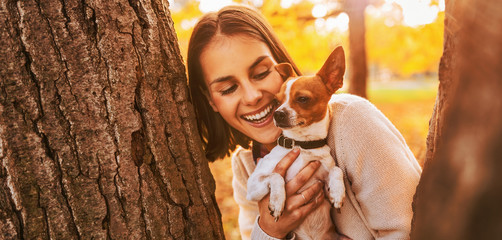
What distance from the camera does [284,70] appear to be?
221 centimetres

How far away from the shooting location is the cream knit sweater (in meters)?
1.76

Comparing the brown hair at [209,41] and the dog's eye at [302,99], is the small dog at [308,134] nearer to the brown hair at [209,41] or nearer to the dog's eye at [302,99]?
the dog's eye at [302,99]

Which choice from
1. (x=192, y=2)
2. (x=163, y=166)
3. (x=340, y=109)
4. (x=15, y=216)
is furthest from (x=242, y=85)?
(x=192, y=2)

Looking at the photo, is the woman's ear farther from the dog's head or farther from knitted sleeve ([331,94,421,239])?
knitted sleeve ([331,94,421,239])

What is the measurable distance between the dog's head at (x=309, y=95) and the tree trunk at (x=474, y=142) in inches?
47.1

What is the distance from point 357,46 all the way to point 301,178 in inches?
152

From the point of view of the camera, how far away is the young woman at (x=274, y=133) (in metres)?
1.79

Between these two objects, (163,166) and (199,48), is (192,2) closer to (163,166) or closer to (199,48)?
(199,48)

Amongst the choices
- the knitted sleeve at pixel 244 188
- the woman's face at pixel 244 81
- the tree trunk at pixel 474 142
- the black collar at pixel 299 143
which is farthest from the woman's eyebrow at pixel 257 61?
the tree trunk at pixel 474 142

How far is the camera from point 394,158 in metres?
1.79

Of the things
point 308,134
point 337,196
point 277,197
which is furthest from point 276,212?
point 308,134

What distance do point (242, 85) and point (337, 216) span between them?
1.05 m

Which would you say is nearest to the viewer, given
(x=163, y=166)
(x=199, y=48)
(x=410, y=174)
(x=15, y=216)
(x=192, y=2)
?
(x=15, y=216)

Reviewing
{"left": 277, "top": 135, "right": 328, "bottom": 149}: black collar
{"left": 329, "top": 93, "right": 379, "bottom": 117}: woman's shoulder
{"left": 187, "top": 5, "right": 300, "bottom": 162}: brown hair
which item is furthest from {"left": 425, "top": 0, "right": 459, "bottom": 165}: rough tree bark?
{"left": 187, "top": 5, "right": 300, "bottom": 162}: brown hair
